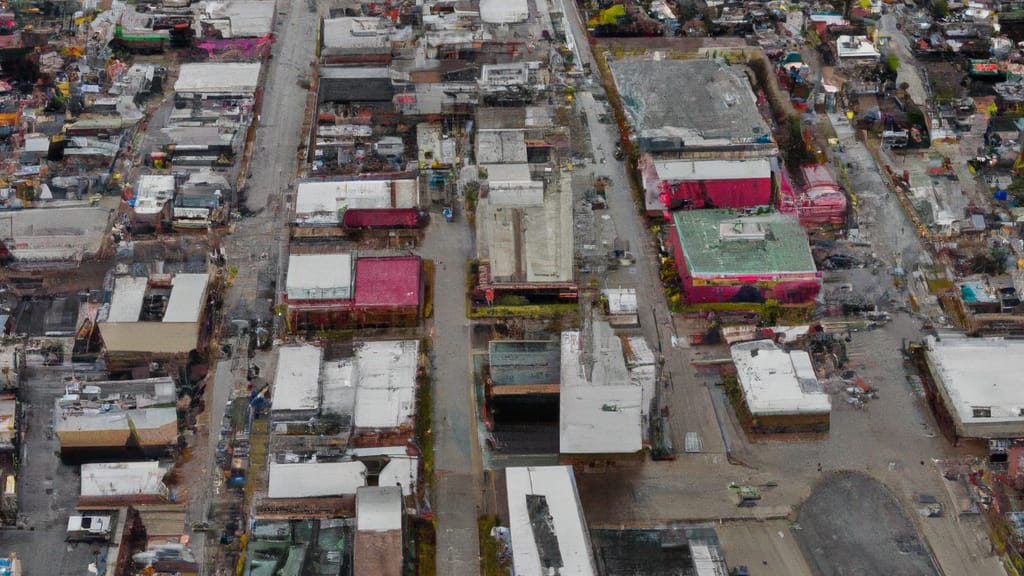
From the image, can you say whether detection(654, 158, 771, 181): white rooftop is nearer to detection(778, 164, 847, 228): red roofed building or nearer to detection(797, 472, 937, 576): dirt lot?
detection(778, 164, 847, 228): red roofed building

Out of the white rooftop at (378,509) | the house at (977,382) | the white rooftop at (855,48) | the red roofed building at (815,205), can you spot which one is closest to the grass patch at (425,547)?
the white rooftop at (378,509)

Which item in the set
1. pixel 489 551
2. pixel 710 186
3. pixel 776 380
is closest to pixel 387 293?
pixel 489 551

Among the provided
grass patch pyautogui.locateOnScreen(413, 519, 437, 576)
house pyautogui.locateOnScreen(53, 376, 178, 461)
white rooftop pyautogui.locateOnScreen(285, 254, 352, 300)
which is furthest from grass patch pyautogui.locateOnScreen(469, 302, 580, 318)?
house pyautogui.locateOnScreen(53, 376, 178, 461)

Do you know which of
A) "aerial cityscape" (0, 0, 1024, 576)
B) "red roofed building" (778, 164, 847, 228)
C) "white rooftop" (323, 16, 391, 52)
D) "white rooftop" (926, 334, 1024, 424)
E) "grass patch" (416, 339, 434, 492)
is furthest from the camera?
"white rooftop" (323, 16, 391, 52)

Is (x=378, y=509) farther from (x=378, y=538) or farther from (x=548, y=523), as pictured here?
(x=548, y=523)

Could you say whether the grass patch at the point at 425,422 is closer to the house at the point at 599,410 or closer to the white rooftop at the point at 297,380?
the white rooftop at the point at 297,380

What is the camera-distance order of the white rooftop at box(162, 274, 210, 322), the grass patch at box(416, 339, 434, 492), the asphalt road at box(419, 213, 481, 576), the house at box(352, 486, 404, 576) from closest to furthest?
the house at box(352, 486, 404, 576) < the asphalt road at box(419, 213, 481, 576) < the grass patch at box(416, 339, 434, 492) < the white rooftop at box(162, 274, 210, 322)
